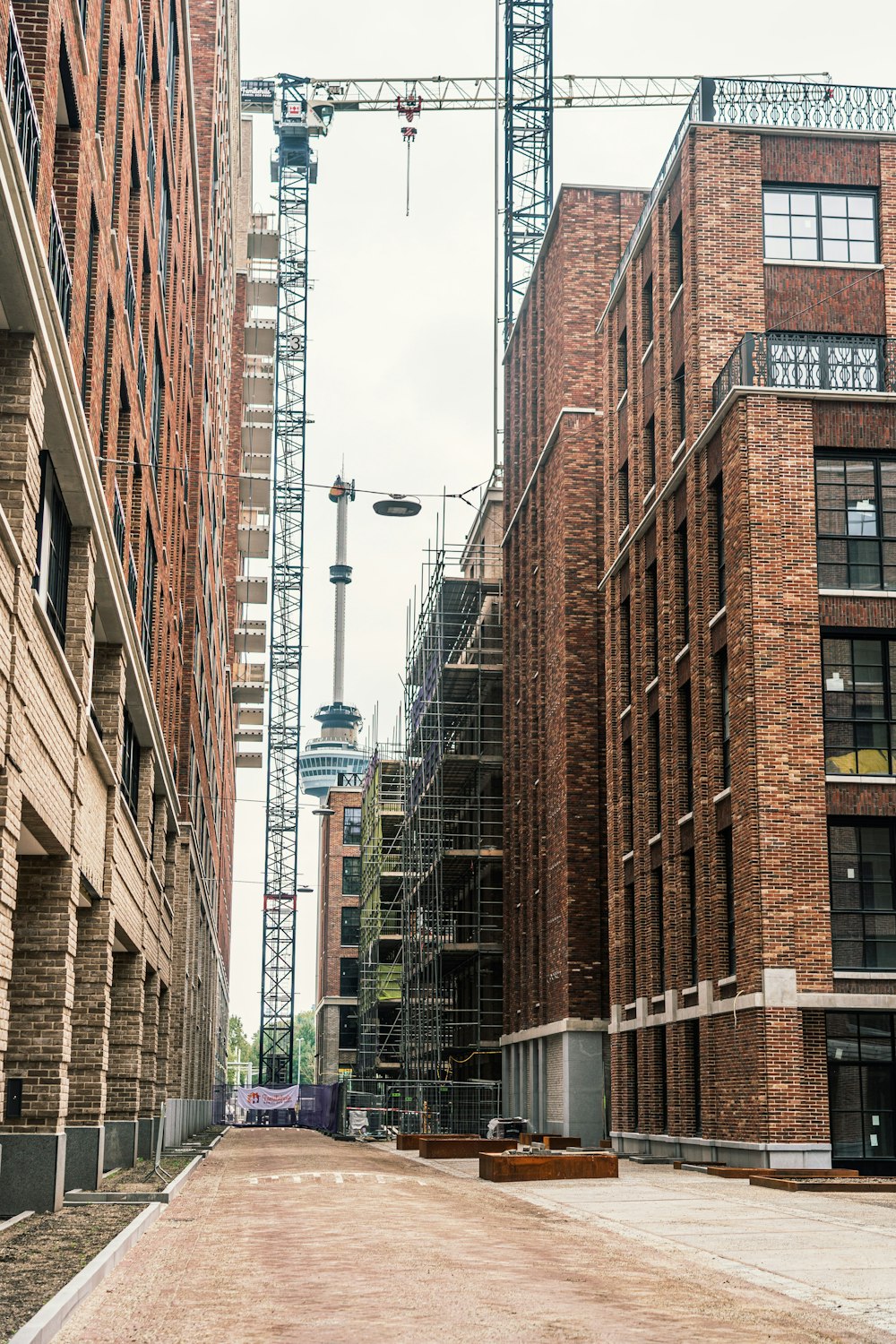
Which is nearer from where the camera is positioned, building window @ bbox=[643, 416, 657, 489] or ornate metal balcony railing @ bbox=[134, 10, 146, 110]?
ornate metal balcony railing @ bbox=[134, 10, 146, 110]

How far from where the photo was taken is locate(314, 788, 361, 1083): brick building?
114938mm

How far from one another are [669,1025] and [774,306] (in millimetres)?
15386

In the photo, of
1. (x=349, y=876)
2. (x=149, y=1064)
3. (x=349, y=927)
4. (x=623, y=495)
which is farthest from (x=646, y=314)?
(x=349, y=927)

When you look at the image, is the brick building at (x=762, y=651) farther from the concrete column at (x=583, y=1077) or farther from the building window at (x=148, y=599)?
the building window at (x=148, y=599)

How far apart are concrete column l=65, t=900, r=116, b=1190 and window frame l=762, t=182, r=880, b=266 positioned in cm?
2027

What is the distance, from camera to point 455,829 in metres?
61.4

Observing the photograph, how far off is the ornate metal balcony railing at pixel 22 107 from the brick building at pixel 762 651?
1630 centimetres

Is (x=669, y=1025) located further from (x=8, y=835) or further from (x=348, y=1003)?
(x=348, y=1003)

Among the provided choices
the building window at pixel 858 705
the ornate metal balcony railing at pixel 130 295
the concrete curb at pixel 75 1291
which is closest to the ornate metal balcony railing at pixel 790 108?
the building window at pixel 858 705

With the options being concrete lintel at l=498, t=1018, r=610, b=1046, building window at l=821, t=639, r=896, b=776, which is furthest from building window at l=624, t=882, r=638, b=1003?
building window at l=821, t=639, r=896, b=776

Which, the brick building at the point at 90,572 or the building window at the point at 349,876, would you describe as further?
the building window at the point at 349,876

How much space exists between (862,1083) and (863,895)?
3.28 metres

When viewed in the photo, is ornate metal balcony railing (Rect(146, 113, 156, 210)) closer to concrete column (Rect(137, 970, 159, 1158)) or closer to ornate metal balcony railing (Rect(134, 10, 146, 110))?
ornate metal balcony railing (Rect(134, 10, 146, 110))

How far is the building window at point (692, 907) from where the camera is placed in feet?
108
